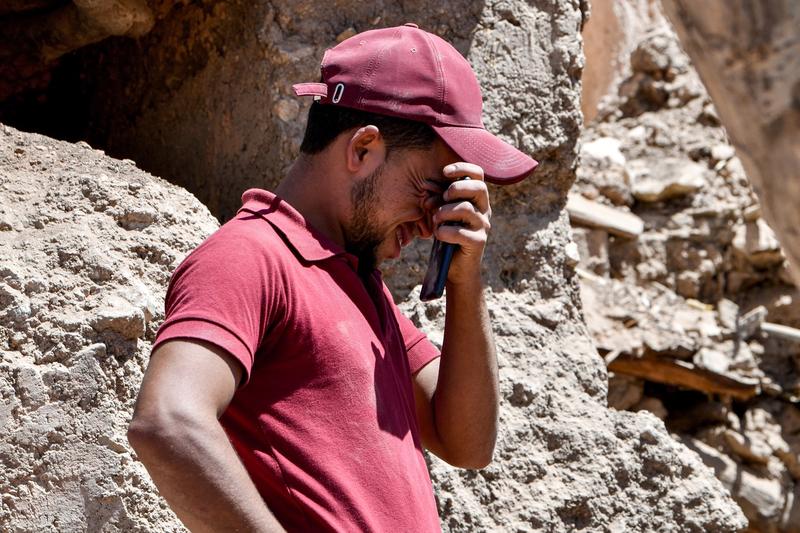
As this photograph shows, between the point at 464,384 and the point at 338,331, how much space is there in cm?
49

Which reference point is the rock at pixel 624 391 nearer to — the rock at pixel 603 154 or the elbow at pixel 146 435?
the rock at pixel 603 154

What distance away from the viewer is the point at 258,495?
185 cm

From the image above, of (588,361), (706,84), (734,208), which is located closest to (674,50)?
(734,208)

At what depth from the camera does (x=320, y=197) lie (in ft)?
7.39

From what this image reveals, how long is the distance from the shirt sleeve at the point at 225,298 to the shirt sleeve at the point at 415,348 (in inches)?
25.1

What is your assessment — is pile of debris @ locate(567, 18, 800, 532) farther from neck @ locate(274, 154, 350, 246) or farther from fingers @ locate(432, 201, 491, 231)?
neck @ locate(274, 154, 350, 246)

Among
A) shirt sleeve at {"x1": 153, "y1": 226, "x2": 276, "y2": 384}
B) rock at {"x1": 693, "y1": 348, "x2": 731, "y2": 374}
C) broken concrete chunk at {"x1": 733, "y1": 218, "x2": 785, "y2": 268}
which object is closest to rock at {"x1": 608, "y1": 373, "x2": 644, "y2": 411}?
rock at {"x1": 693, "y1": 348, "x2": 731, "y2": 374}

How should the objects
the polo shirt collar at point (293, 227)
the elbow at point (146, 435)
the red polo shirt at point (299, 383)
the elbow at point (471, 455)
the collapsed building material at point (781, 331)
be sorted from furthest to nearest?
the collapsed building material at point (781, 331) < the elbow at point (471, 455) < the polo shirt collar at point (293, 227) < the red polo shirt at point (299, 383) < the elbow at point (146, 435)

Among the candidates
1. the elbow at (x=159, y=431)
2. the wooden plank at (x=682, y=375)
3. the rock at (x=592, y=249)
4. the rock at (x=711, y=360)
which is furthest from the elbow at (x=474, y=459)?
the rock at (x=711, y=360)

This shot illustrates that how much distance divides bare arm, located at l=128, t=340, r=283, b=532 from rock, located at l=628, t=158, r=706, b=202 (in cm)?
491

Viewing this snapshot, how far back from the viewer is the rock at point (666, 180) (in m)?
6.43

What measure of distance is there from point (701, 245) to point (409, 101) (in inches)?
176

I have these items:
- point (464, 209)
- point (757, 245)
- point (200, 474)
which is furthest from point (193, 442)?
point (757, 245)

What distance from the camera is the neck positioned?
2244mm
